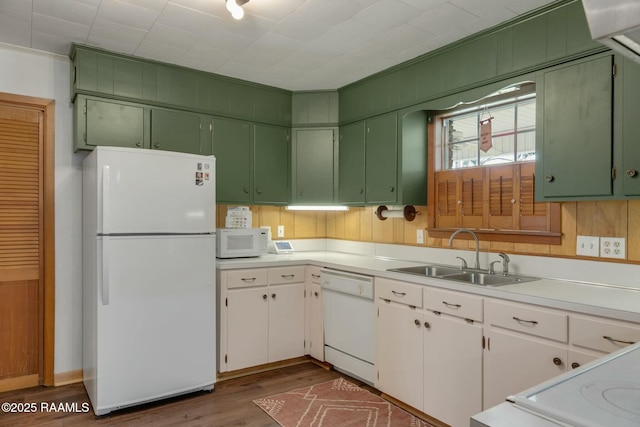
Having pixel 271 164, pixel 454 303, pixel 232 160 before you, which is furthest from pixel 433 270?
pixel 232 160

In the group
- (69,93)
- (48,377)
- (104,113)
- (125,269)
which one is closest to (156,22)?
(104,113)

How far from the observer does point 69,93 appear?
126 inches

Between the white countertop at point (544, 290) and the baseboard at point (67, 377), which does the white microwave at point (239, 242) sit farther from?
the baseboard at point (67, 377)

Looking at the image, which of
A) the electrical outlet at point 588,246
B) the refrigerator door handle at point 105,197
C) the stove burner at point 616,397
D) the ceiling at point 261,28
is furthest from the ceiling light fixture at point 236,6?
the electrical outlet at point 588,246

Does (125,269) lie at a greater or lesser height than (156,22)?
lesser

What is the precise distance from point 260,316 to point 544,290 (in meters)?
2.09

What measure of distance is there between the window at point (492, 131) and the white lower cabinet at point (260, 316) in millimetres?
1621

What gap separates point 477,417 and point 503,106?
2606 millimetres

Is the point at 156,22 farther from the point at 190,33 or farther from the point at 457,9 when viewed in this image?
the point at 457,9

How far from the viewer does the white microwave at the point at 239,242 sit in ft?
11.3

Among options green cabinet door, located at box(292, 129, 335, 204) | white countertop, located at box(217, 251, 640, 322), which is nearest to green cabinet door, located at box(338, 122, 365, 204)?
green cabinet door, located at box(292, 129, 335, 204)

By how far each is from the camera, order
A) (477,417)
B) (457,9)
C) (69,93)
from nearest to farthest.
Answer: (477,417) → (457,9) → (69,93)

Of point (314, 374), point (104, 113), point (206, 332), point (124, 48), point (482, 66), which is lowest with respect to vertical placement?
point (314, 374)

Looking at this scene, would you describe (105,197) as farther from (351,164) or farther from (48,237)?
(351,164)
